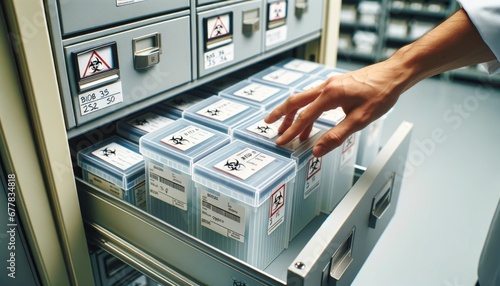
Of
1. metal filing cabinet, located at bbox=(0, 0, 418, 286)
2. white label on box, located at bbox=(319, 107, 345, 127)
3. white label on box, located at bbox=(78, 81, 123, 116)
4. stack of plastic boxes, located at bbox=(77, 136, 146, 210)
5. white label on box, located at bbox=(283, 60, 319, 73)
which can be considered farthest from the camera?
white label on box, located at bbox=(283, 60, 319, 73)

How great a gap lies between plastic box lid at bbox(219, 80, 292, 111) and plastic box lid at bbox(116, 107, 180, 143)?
16 centimetres

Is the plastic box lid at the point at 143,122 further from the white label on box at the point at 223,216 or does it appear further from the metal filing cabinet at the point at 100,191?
the white label on box at the point at 223,216

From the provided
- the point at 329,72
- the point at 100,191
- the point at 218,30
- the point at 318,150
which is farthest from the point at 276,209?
the point at 329,72

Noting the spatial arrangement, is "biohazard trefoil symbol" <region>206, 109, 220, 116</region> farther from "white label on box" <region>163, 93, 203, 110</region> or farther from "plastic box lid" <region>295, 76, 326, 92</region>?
"plastic box lid" <region>295, 76, 326, 92</region>

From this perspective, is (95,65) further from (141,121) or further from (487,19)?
(487,19)

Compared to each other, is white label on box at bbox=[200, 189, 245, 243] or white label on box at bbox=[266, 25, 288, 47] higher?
white label on box at bbox=[266, 25, 288, 47]

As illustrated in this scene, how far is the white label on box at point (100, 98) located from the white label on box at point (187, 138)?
127mm

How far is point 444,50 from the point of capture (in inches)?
32.3

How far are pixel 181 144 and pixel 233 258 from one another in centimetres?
28

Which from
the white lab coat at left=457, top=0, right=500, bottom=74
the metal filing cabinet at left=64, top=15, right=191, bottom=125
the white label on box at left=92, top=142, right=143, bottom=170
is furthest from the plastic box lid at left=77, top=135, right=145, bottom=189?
the white lab coat at left=457, top=0, right=500, bottom=74

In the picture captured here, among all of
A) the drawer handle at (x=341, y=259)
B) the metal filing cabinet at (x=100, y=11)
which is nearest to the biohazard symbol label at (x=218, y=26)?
the metal filing cabinet at (x=100, y=11)

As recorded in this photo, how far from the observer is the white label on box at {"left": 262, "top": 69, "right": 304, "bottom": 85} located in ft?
4.03

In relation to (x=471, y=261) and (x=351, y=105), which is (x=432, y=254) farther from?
(x=351, y=105)

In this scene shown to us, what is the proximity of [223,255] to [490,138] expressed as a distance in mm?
2957
